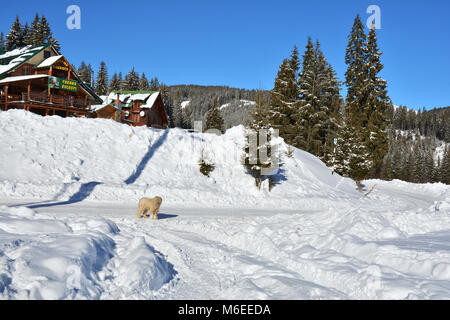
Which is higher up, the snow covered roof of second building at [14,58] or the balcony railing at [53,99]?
the snow covered roof of second building at [14,58]

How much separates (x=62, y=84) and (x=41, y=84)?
2.25m

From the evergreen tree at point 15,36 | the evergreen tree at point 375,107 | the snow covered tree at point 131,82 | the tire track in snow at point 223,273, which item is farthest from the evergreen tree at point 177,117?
the tire track in snow at point 223,273

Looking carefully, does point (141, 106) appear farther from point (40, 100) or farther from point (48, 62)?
point (40, 100)

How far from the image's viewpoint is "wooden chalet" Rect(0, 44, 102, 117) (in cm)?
2923

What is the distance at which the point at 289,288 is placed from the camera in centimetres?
508

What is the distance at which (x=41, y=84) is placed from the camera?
31.9m

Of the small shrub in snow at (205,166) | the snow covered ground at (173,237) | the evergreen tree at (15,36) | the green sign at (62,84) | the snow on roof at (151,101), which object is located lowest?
the snow covered ground at (173,237)

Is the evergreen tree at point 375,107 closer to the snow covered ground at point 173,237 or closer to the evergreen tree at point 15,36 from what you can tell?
the snow covered ground at point 173,237

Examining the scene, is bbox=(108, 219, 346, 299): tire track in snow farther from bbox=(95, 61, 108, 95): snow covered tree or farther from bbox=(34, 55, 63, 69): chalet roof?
bbox=(95, 61, 108, 95): snow covered tree

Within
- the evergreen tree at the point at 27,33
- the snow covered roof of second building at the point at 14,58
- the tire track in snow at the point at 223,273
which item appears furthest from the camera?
the evergreen tree at the point at 27,33

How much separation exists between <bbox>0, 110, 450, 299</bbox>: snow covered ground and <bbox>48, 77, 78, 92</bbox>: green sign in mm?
12360

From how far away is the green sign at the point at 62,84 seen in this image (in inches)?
1217

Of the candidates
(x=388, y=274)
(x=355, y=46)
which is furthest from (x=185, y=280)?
(x=355, y=46)

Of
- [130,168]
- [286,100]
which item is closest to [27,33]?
[286,100]
